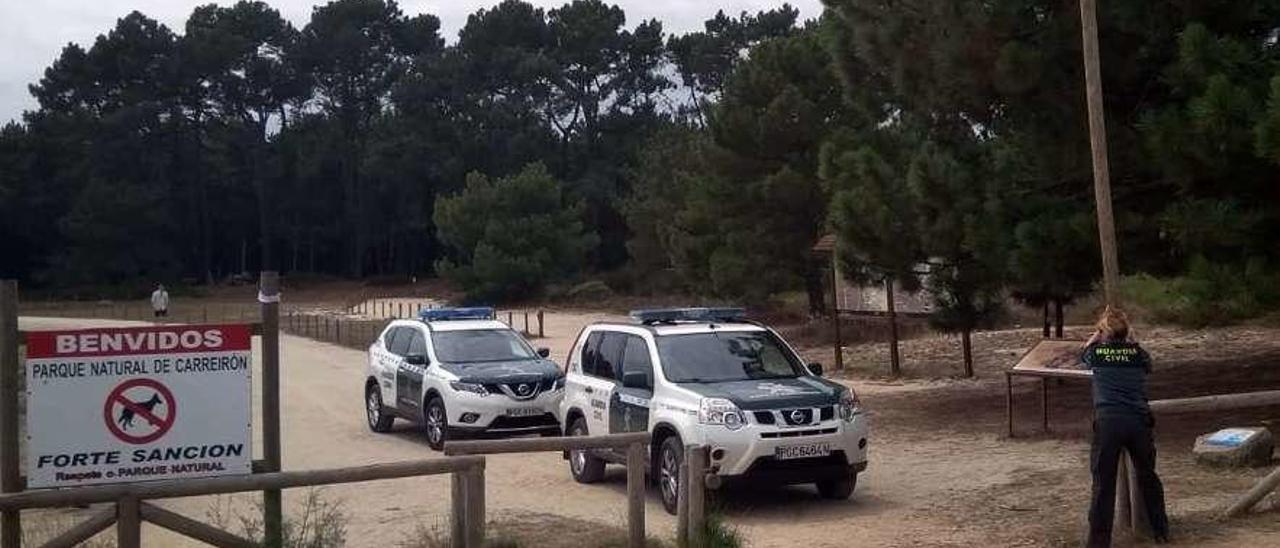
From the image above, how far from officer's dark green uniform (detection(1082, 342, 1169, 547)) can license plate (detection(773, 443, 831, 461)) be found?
2949 mm

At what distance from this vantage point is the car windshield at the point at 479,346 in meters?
19.8

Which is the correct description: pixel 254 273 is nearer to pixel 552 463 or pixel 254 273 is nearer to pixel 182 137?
pixel 182 137

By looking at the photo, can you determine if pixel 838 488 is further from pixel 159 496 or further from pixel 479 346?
pixel 479 346

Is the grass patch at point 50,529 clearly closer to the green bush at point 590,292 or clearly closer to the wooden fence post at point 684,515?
the wooden fence post at point 684,515

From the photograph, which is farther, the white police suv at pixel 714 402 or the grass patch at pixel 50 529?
the white police suv at pixel 714 402

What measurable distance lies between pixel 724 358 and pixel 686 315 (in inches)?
40.9

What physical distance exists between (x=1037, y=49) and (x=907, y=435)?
5.11m

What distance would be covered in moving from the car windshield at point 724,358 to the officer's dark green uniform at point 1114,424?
4146mm

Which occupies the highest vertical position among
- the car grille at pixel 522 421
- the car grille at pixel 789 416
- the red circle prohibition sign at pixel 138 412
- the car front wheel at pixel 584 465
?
the red circle prohibition sign at pixel 138 412

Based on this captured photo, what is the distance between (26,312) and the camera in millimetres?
87250

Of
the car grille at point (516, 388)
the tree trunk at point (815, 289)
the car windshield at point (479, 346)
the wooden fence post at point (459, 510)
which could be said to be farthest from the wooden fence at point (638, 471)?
the tree trunk at point (815, 289)

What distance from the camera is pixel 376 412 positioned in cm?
2158

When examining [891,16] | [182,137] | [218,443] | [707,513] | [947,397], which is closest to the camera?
[218,443]

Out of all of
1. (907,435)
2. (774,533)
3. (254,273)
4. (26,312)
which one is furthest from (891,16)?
(254,273)
